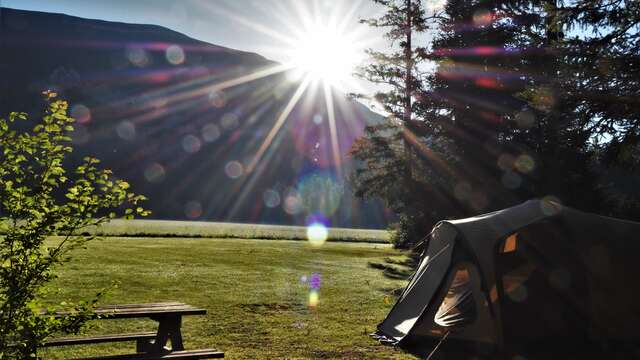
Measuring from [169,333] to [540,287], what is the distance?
5786 mm

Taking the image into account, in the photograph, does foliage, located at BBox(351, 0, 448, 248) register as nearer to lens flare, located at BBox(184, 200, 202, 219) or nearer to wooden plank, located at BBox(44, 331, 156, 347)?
wooden plank, located at BBox(44, 331, 156, 347)

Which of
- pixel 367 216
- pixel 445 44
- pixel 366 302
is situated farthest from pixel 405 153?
pixel 367 216

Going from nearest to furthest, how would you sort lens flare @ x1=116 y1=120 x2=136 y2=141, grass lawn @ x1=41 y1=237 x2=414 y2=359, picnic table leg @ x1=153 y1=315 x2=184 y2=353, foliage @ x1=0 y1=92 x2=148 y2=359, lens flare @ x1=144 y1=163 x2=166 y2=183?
foliage @ x1=0 y1=92 x2=148 y2=359 → picnic table leg @ x1=153 y1=315 x2=184 y2=353 → grass lawn @ x1=41 y1=237 x2=414 y2=359 → lens flare @ x1=144 y1=163 x2=166 y2=183 → lens flare @ x1=116 y1=120 x2=136 y2=141

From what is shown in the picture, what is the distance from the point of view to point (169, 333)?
7.12m

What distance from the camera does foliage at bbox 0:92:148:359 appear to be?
4406mm

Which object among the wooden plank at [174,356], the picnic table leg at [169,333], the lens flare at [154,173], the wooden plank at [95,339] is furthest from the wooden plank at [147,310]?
the lens flare at [154,173]

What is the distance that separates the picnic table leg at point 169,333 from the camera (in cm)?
707

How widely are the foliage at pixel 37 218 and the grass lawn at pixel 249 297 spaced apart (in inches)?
27.6

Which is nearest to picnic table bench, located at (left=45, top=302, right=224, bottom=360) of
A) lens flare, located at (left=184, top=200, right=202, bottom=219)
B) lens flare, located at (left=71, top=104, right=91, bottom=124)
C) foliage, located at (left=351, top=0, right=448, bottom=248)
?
foliage, located at (left=351, top=0, right=448, bottom=248)

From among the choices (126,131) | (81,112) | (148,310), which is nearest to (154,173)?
(126,131)

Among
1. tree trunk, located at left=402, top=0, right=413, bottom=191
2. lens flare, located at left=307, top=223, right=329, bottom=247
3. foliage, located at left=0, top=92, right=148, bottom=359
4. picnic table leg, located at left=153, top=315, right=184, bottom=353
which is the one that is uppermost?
tree trunk, located at left=402, top=0, right=413, bottom=191

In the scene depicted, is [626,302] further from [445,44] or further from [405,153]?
[405,153]

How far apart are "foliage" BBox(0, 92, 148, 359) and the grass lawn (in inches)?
27.6

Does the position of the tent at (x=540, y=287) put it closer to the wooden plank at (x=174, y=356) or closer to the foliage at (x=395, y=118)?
the wooden plank at (x=174, y=356)
